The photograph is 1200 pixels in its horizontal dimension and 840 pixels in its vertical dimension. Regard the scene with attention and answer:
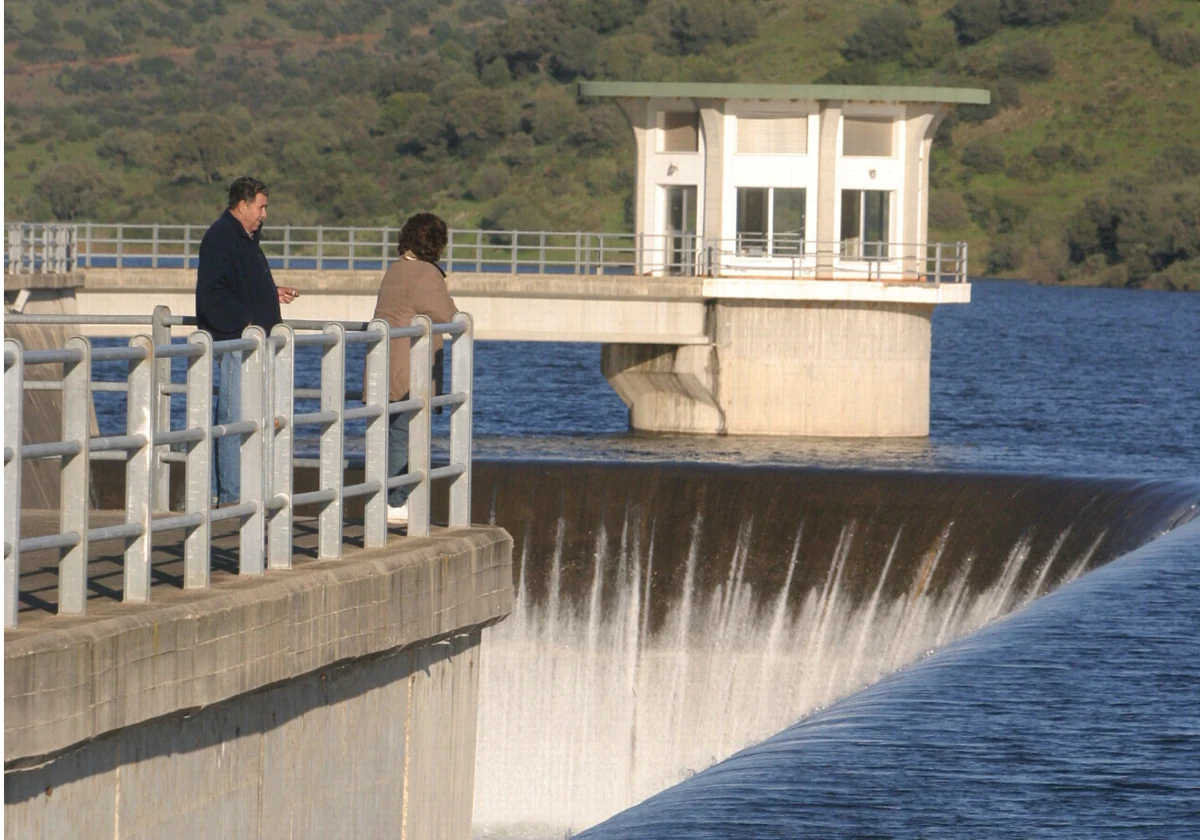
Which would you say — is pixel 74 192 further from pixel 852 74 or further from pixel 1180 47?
pixel 1180 47

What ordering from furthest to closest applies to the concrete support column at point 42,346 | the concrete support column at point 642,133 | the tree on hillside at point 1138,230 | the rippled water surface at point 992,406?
the tree on hillside at point 1138,230 < the concrete support column at point 642,133 < the rippled water surface at point 992,406 < the concrete support column at point 42,346

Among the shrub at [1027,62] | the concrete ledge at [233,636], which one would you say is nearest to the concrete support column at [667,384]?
the concrete ledge at [233,636]

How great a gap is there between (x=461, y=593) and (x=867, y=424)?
30802 millimetres

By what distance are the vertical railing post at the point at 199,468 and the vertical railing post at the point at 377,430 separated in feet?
4.09

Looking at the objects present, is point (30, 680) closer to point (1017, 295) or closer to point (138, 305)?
point (138, 305)

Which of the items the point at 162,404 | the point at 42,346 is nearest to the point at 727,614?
the point at 42,346

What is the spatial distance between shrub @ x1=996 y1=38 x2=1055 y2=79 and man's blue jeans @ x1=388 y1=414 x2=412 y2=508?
165174 millimetres

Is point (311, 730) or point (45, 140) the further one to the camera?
point (45, 140)

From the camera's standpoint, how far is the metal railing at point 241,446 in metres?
7.65

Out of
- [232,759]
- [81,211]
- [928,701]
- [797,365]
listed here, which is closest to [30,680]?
[232,759]

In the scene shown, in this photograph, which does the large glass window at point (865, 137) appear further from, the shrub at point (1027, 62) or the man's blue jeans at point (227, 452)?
the shrub at point (1027, 62)

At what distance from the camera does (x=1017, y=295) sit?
12362 cm

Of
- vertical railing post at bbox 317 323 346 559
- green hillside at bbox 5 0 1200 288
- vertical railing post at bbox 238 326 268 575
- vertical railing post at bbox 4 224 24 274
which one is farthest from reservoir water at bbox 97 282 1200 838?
green hillside at bbox 5 0 1200 288

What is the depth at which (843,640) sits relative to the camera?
78.7ft
